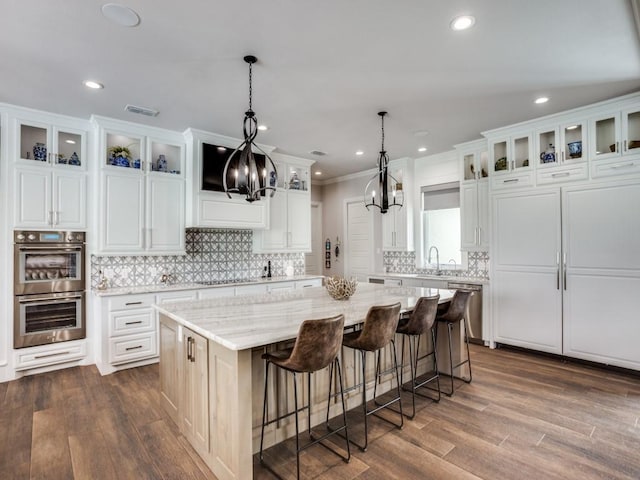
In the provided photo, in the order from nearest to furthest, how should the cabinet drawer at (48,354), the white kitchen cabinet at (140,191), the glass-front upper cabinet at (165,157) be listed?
the cabinet drawer at (48,354), the white kitchen cabinet at (140,191), the glass-front upper cabinet at (165,157)

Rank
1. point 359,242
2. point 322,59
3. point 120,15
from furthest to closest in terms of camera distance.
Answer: point 359,242 < point 322,59 < point 120,15

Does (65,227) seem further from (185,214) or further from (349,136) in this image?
(349,136)

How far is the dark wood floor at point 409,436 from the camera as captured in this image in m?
2.11

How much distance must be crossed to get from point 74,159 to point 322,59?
126 inches

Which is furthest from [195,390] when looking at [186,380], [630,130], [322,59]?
[630,130]

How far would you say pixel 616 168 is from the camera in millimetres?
3613

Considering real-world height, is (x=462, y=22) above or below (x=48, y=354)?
above

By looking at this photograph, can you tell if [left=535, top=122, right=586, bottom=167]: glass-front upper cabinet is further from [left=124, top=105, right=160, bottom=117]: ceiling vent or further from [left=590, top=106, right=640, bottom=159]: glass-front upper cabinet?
[left=124, top=105, right=160, bottom=117]: ceiling vent

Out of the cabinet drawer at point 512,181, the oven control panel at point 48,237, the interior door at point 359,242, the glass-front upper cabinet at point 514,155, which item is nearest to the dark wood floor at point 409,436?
the oven control panel at point 48,237

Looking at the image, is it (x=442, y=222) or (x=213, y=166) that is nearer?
(x=213, y=166)

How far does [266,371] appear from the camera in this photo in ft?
7.21

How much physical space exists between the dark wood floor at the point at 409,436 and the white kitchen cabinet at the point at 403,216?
111 inches

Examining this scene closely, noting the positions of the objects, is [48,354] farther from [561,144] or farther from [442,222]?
[561,144]

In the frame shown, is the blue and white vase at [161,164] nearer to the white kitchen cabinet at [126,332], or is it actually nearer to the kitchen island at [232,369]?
the white kitchen cabinet at [126,332]
